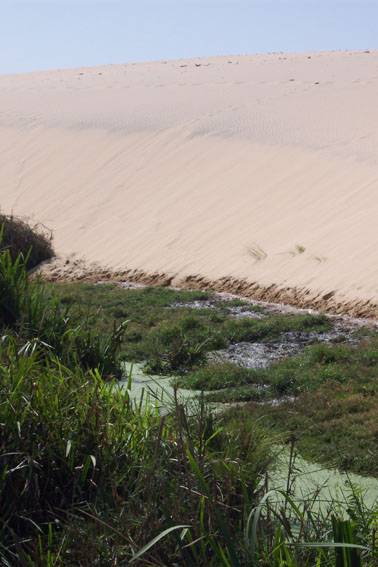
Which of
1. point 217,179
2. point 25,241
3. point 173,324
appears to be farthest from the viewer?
point 217,179

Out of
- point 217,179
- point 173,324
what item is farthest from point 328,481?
point 217,179

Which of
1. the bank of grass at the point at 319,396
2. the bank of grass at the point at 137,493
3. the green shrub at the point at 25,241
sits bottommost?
the bank of grass at the point at 137,493

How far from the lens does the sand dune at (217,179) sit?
50.1ft

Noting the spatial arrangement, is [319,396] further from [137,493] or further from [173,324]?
[137,493]

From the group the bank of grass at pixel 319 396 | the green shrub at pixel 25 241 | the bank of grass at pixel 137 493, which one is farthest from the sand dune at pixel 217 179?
the bank of grass at pixel 137 493

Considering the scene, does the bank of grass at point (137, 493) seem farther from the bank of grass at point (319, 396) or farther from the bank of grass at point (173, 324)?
the bank of grass at point (173, 324)

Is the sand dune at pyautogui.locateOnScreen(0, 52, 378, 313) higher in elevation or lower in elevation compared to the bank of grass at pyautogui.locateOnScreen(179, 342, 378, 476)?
higher

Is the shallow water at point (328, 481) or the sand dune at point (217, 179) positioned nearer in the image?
the shallow water at point (328, 481)

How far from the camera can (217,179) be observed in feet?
64.6

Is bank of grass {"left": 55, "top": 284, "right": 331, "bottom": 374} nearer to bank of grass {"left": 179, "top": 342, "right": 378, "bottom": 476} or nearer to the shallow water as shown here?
bank of grass {"left": 179, "top": 342, "right": 378, "bottom": 476}

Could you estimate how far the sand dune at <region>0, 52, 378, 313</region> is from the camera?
15.3m

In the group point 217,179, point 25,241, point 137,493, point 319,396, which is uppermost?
point 217,179

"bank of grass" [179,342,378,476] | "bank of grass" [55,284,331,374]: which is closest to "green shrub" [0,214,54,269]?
"bank of grass" [55,284,331,374]

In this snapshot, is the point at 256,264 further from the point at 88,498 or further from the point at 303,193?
the point at 88,498
